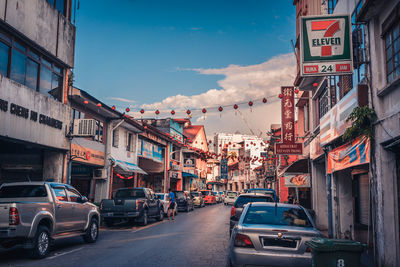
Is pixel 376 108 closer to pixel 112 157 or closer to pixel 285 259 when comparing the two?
pixel 285 259

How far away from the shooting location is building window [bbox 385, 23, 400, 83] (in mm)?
8742

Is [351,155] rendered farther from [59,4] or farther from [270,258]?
[59,4]

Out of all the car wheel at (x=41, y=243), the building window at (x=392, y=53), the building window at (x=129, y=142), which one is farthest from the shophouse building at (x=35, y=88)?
the building window at (x=392, y=53)

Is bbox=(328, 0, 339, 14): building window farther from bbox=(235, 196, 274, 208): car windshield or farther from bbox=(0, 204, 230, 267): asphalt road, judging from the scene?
bbox=(0, 204, 230, 267): asphalt road

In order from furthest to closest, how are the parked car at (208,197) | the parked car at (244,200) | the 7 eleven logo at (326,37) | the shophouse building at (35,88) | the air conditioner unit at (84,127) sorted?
1. the parked car at (208,197)
2. the air conditioner unit at (84,127)
3. the shophouse building at (35,88)
4. the parked car at (244,200)
5. the 7 eleven logo at (326,37)

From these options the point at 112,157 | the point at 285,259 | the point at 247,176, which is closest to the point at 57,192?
the point at 285,259

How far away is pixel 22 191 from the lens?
11.0 m

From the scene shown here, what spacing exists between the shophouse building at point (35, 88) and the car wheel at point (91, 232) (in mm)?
2831

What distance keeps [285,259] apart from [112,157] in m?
19.4

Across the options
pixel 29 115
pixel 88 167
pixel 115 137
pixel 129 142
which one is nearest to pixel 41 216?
pixel 29 115

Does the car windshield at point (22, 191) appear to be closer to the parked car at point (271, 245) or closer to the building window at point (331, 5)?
the parked car at point (271, 245)

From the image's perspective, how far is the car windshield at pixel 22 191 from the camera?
11.0m

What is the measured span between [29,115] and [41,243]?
757 centimetres

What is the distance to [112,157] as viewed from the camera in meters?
24.7
